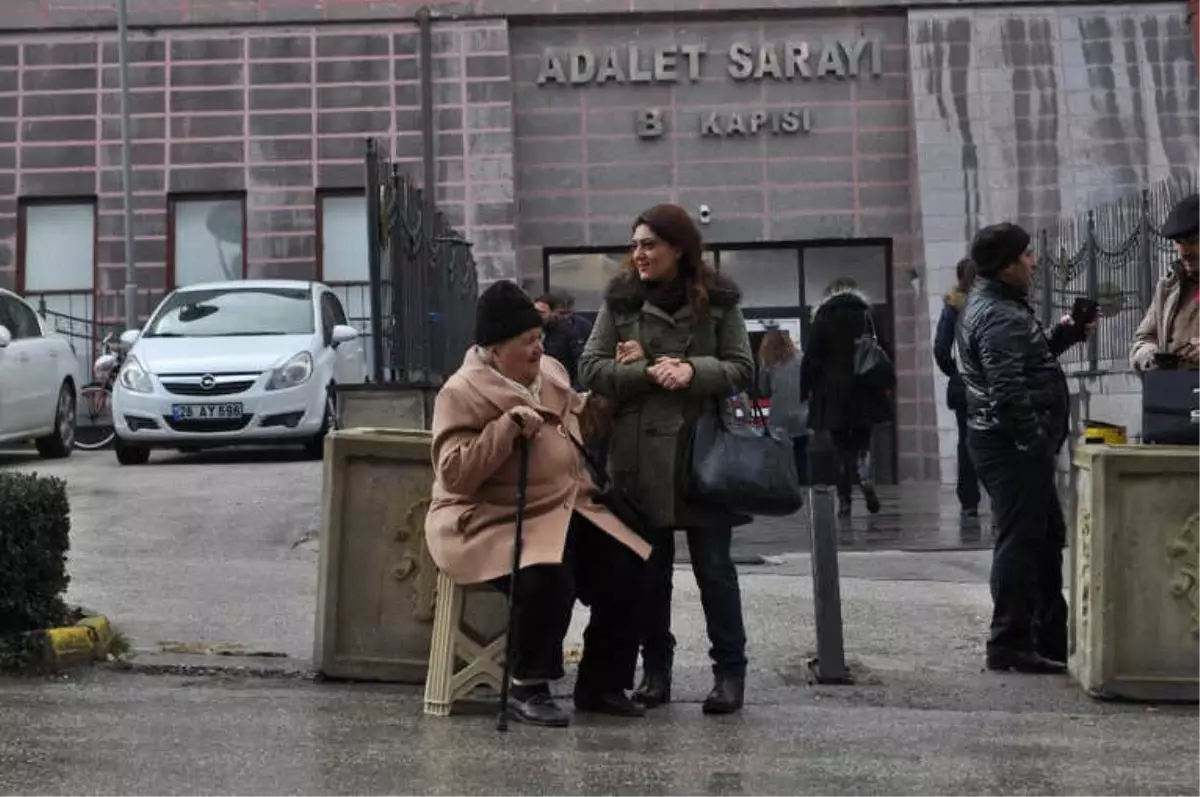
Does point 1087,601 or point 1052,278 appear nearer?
point 1087,601

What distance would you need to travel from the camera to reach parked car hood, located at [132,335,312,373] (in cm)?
1678

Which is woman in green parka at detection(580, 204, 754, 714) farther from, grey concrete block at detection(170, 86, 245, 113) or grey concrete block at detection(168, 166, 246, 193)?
grey concrete block at detection(170, 86, 245, 113)

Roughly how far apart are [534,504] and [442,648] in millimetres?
599

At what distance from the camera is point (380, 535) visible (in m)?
7.77

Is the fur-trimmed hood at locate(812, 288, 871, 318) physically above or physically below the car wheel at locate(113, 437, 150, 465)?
above

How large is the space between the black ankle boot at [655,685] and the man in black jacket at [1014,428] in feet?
5.13

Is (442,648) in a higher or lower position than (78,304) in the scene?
lower

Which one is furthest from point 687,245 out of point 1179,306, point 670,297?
point 1179,306

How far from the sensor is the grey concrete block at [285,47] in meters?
23.2

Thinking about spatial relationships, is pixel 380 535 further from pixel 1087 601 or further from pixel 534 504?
pixel 1087 601

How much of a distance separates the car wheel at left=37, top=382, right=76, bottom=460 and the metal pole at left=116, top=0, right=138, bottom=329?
4.18m

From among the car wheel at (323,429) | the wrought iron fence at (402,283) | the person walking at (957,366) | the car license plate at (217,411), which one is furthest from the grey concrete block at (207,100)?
the person walking at (957,366)

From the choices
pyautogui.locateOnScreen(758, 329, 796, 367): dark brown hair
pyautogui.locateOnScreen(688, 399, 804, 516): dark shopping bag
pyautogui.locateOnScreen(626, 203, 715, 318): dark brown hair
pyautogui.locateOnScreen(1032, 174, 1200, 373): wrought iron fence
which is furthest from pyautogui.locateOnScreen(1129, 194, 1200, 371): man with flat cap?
pyautogui.locateOnScreen(758, 329, 796, 367): dark brown hair

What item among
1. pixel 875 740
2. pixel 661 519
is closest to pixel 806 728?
pixel 875 740
